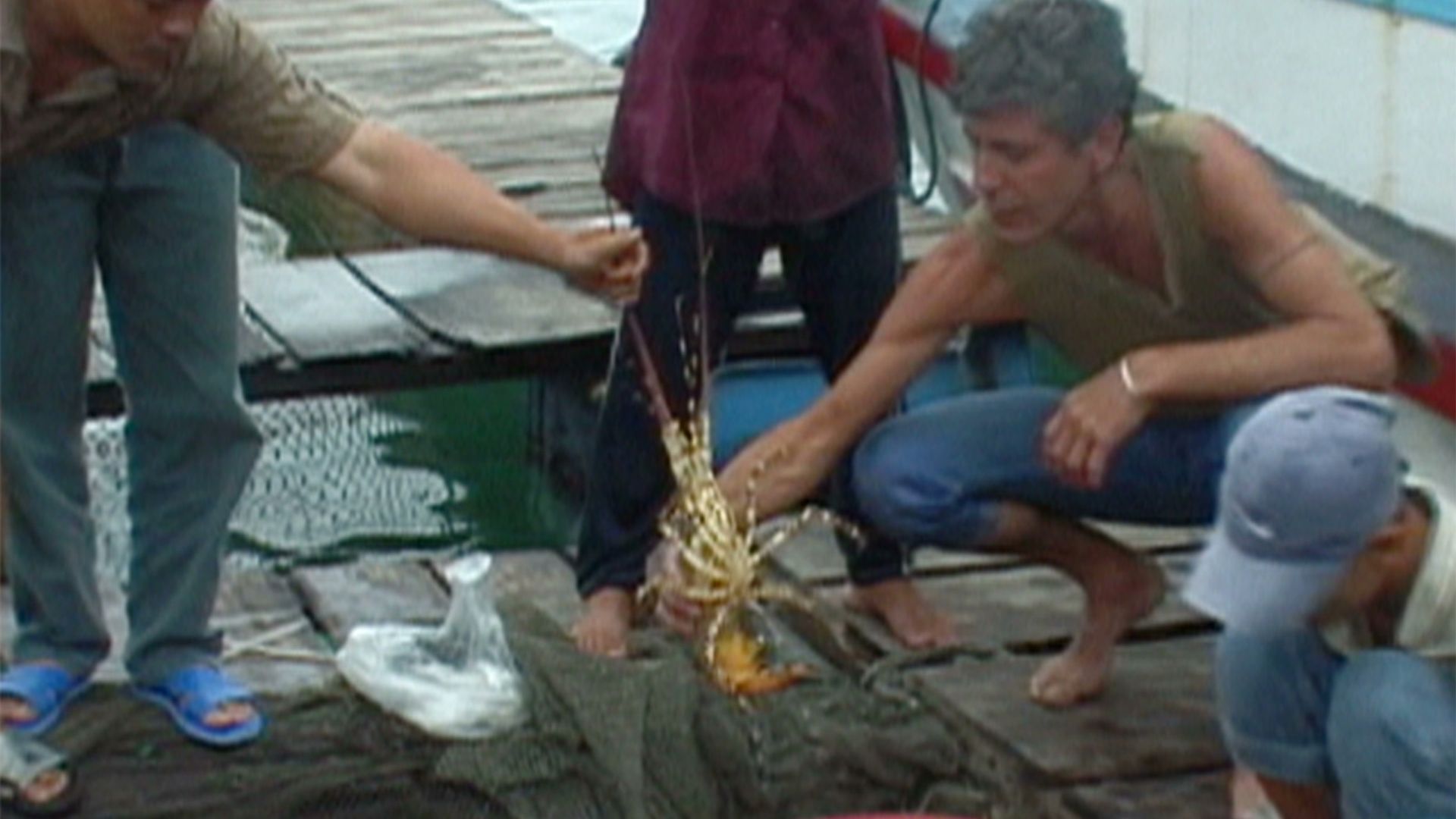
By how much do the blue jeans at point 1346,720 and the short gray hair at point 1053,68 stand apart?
76 centimetres

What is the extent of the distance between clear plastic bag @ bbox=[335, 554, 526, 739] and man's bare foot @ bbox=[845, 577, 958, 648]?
2.36 feet

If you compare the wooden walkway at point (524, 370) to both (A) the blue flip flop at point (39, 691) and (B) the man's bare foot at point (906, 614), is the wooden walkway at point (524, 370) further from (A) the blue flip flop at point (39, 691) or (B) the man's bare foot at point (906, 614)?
(A) the blue flip flop at point (39, 691)

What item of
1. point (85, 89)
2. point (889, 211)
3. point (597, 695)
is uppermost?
point (85, 89)

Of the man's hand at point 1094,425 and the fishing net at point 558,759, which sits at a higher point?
the man's hand at point 1094,425

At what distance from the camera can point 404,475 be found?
8.00m

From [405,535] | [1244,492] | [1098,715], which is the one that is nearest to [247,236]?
[405,535]

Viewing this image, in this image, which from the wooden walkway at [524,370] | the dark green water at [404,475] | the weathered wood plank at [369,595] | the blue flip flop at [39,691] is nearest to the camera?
the blue flip flop at [39,691]

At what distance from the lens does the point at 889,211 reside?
509cm

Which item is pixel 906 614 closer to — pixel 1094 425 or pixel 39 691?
pixel 1094 425

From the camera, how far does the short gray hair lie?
4.34 meters

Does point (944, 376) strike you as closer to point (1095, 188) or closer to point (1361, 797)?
point (1095, 188)

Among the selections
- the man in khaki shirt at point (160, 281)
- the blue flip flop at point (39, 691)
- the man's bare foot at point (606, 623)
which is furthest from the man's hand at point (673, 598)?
the blue flip flop at point (39, 691)

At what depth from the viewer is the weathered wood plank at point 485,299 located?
21.9 feet

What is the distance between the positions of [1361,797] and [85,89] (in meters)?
1.83
